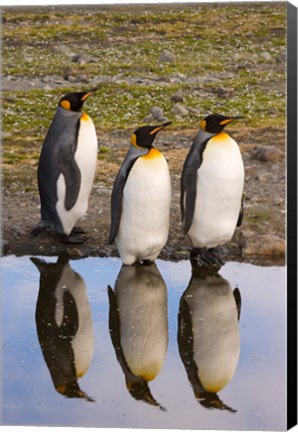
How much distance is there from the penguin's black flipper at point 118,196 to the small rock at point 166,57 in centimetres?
51

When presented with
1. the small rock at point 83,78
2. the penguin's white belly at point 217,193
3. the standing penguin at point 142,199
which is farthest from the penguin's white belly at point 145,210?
the small rock at point 83,78

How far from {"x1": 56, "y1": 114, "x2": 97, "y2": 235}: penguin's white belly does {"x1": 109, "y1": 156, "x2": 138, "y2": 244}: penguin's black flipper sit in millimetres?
390

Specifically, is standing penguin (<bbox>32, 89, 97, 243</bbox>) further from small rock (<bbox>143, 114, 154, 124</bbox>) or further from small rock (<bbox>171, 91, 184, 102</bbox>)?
small rock (<bbox>171, 91, 184, 102</bbox>)

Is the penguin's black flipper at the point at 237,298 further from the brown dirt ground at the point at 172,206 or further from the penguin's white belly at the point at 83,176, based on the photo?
the penguin's white belly at the point at 83,176

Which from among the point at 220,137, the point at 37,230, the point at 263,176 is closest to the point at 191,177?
the point at 220,137

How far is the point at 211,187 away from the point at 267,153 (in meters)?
0.42

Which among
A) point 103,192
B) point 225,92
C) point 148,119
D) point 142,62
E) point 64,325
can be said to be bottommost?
point 64,325

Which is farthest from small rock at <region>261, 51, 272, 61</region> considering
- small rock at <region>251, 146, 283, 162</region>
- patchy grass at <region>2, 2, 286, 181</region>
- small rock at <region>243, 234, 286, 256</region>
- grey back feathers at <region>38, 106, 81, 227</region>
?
grey back feathers at <region>38, 106, 81, 227</region>

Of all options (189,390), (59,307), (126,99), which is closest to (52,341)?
(59,307)

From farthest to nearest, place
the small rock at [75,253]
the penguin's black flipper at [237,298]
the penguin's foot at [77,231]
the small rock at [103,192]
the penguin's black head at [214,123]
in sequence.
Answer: the small rock at [103,192] < the penguin's foot at [77,231] < the small rock at [75,253] < the penguin's black head at [214,123] < the penguin's black flipper at [237,298]

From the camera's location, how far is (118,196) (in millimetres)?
4152

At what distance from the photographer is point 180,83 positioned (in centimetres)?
461

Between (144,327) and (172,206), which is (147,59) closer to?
(172,206)

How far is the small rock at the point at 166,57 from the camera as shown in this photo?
4492 mm
